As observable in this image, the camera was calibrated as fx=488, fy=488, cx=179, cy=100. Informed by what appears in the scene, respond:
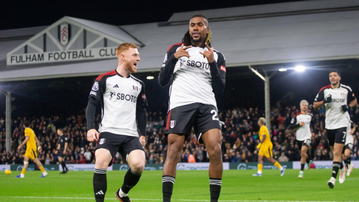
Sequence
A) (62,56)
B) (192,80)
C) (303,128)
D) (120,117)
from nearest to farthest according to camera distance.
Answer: (192,80) → (120,117) → (303,128) → (62,56)

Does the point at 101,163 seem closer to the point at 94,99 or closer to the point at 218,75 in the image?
the point at 94,99

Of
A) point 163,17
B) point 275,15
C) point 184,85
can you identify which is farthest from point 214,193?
point 163,17

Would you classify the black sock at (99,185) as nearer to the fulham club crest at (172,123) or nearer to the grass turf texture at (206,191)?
the fulham club crest at (172,123)

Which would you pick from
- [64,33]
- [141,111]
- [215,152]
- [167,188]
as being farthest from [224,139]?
[167,188]

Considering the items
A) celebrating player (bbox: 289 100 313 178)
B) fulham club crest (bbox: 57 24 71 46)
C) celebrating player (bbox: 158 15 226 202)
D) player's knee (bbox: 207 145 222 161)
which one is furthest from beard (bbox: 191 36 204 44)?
fulham club crest (bbox: 57 24 71 46)

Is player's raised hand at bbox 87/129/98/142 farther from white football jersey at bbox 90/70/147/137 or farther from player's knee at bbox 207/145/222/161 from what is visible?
player's knee at bbox 207/145/222/161

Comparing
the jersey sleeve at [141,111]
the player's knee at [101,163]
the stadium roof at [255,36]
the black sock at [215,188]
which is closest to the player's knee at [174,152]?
the black sock at [215,188]

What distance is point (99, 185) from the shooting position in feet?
20.6

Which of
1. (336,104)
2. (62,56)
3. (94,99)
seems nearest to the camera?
(94,99)

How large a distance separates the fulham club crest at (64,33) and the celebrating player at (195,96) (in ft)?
85.7

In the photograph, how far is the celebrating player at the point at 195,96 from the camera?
5.52m

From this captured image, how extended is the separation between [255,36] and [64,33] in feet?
39.6

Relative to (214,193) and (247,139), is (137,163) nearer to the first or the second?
(214,193)

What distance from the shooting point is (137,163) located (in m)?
6.57
